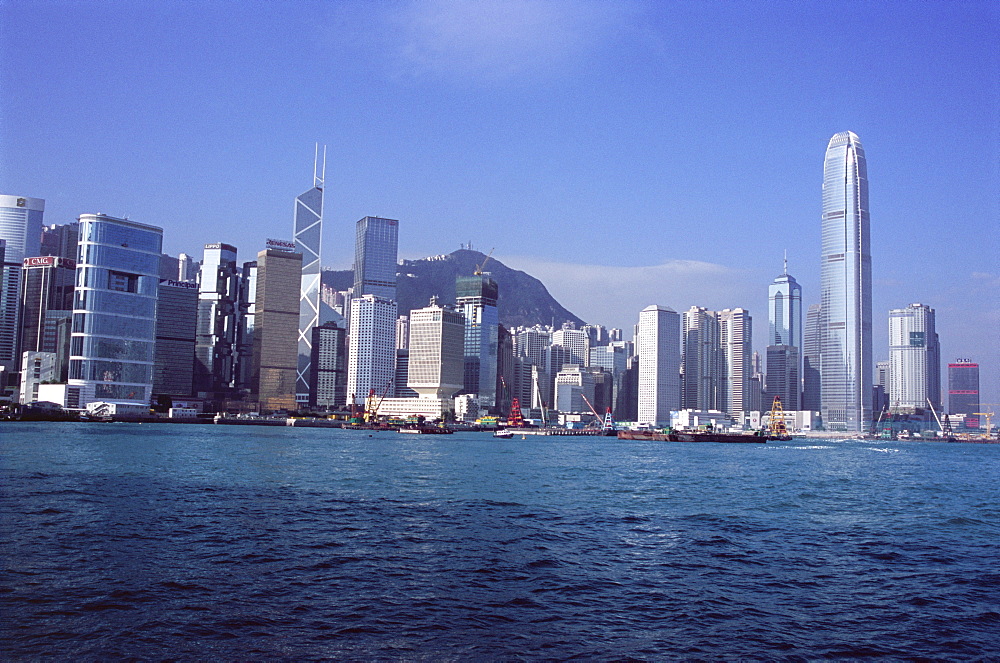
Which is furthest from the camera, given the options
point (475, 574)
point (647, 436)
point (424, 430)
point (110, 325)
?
point (110, 325)

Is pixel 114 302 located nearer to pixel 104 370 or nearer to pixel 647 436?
pixel 104 370

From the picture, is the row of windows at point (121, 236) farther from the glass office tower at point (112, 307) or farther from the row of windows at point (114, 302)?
the row of windows at point (114, 302)

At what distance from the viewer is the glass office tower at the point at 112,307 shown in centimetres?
18425

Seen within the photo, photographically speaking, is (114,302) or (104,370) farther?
(104,370)

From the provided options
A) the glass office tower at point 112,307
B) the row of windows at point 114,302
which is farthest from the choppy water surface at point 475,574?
the glass office tower at point 112,307

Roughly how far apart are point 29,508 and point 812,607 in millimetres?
27698

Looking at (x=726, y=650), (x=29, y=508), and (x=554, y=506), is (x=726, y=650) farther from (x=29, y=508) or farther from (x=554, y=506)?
(x=29, y=508)

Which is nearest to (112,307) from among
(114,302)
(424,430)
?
(114,302)

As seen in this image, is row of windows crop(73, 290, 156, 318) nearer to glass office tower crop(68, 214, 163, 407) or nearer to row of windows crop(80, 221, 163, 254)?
glass office tower crop(68, 214, 163, 407)

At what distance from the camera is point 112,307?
189 meters

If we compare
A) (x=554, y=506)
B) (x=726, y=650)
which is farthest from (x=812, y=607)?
(x=554, y=506)

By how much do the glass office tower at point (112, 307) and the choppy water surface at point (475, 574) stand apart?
527ft

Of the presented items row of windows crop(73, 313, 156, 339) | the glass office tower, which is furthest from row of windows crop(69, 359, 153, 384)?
row of windows crop(73, 313, 156, 339)

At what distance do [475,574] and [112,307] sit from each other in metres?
191
